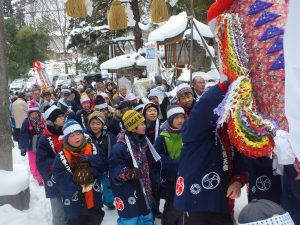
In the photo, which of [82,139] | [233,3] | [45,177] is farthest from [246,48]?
[45,177]

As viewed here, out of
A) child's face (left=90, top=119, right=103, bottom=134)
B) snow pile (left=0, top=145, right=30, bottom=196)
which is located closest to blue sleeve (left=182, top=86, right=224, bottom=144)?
child's face (left=90, top=119, right=103, bottom=134)

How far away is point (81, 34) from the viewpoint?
2061 centimetres

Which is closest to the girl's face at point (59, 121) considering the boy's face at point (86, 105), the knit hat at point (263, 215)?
the boy's face at point (86, 105)

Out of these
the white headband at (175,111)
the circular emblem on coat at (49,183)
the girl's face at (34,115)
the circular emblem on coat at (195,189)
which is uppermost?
the white headband at (175,111)

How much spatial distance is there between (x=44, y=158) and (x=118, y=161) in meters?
1.02

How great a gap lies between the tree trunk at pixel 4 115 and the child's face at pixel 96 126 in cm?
123

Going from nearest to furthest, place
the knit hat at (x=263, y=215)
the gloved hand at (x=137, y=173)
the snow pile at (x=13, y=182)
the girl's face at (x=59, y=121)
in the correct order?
1. the knit hat at (x=263, y=215)
2. the gloved hand at (x=137, y=173)
3. the girl's face at (x=59, y=121)
4. the snow pile at (x=13, y=182)

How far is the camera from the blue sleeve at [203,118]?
270 cm

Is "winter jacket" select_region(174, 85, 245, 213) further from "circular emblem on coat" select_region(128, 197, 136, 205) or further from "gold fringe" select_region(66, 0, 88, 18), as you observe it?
"gold fringe" select_region(66, 0, 88, 18)

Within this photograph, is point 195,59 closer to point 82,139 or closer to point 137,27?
point 137,27

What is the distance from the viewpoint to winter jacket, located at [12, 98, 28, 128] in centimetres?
1042

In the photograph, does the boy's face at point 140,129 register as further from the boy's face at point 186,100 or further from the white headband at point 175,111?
the boy's face at point 186,100

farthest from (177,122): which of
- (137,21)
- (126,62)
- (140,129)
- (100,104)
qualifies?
(137,21)

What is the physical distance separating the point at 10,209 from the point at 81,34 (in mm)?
15877
